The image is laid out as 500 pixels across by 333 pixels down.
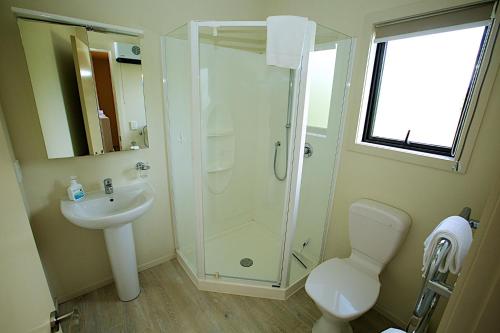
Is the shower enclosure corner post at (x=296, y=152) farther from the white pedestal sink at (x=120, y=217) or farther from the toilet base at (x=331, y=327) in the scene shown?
the white pedestal sink at (x=120, y=217)

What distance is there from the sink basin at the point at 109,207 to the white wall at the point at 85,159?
11cm

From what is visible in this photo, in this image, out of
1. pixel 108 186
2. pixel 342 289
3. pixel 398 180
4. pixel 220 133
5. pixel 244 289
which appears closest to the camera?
pixel 342 289

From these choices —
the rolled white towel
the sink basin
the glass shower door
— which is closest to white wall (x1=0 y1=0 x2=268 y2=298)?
the sink basin

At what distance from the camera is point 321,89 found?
5.59 ft

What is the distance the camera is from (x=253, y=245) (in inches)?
94.0

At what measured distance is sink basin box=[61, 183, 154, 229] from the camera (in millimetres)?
1373

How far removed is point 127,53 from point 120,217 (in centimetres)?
116

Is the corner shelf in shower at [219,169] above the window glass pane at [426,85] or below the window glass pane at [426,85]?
below

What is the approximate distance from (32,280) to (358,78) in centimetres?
193

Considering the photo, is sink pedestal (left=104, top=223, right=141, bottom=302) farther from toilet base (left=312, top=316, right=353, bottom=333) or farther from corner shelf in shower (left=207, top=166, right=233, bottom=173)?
toilet base (left=312, top=316, right=353, bottom=333)

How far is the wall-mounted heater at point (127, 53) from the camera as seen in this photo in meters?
1.57

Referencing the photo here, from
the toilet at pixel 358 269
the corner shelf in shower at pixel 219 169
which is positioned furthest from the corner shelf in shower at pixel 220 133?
the toilet at pixel 358 269

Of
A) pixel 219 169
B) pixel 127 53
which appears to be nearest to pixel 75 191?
pixel 127 53

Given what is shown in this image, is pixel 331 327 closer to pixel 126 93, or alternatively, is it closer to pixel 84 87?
pixel 126 93
